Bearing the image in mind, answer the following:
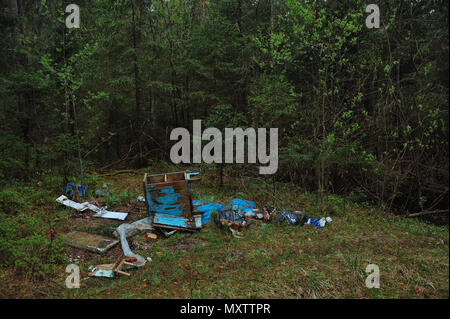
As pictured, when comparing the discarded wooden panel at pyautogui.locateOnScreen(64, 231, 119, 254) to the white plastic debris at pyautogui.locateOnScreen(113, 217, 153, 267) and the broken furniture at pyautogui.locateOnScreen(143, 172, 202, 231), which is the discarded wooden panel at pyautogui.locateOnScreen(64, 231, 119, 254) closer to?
the white plastic debris at pyautogui.locateOnScreen(113, 217, 153, 267)

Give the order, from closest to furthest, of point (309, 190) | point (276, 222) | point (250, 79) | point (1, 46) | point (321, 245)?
1. point (321, 245)
2. point (276, 222)
3. point (1, 46)
4. point (309, 190)
5. point (250, 79)

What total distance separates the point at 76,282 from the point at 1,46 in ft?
28.2

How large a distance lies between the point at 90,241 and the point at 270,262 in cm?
363

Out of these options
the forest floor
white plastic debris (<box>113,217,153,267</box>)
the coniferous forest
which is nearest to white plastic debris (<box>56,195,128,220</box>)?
the forest floor

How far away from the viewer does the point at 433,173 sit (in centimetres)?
554

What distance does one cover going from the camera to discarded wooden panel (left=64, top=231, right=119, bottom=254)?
518cm

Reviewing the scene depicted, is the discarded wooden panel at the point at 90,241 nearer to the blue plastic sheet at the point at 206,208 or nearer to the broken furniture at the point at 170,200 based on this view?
the broken furniture at the point at 170,200

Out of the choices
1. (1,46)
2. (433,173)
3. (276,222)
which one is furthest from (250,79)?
(1,46)

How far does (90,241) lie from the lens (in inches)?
213

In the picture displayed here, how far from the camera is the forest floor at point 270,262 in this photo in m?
3.90

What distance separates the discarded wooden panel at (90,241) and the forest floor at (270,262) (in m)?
0.14

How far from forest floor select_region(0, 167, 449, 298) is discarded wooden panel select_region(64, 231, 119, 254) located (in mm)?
140

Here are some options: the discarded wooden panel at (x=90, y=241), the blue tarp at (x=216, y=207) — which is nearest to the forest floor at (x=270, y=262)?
the discarded wooden panel at (x=90, y=241)
